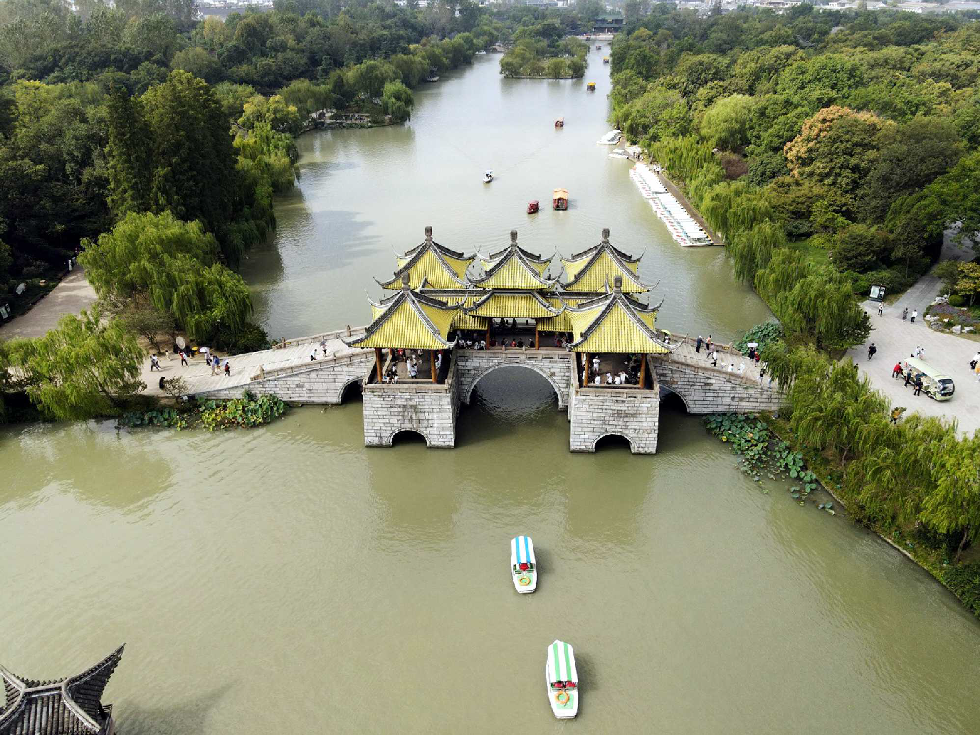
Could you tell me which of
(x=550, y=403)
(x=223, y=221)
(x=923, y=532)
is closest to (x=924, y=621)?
(x=923, y=532)

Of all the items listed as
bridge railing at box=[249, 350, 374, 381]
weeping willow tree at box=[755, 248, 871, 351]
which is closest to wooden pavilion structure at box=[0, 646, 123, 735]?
bridge railing at box=[249, 350, 374, 381]

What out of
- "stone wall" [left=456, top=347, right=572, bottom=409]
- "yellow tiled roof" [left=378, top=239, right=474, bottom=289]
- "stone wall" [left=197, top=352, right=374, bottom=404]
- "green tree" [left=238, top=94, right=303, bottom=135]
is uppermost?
"green tree" [left=238, top=94, right=303, bottom=135]

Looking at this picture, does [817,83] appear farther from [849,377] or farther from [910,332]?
[849,377]

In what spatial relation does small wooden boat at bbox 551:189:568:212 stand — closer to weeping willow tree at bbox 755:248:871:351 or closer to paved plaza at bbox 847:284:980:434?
paved plaza at bbox 847:284:980:434

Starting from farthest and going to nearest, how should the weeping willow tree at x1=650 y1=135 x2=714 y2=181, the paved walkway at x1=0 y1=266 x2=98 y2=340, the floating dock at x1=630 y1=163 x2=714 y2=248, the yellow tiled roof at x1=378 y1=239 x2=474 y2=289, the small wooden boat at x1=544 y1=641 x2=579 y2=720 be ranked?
1. the weeping willow tree at x1=650 y1=135 x2=714 y2=181
2. the floating dock at x1=630 y1=163 x2=714 y2=248
3. the paved walkway at x1=0 y1=266 x2=98 y2=340
4. the yellow tiled roof at x1=378 y1=239 x2=474 y2=289
5. the small wooden boat at x1=544 y1=641 x2=579 y2=720

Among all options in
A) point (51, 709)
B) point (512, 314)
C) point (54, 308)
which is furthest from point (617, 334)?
point (54, 308)

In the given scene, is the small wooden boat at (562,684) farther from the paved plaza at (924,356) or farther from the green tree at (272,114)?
the green tree at (272,114)

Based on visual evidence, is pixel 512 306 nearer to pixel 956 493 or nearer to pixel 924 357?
pixel 956 493
